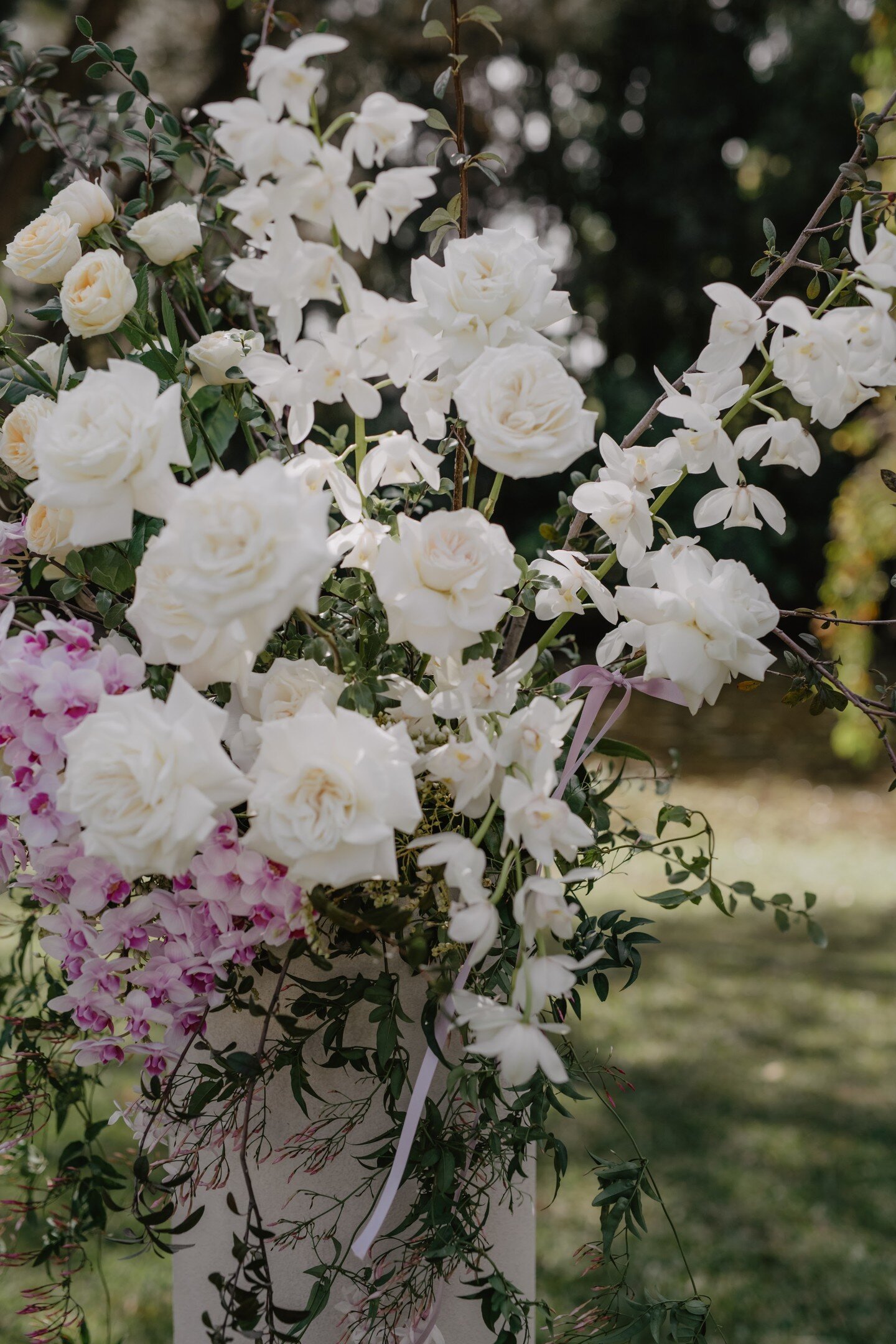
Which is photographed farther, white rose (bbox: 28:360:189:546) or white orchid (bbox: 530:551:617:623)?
white orchid (bbox: 530:551:617:623)

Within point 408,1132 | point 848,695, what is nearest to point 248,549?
point 408,1132

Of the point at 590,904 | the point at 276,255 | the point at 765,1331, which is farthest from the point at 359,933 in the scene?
the point at 590,904

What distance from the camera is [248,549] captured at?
0.57 m

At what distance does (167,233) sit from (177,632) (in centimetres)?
35

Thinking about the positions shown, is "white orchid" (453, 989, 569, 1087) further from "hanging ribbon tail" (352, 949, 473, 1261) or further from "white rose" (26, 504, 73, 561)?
"white rose" (26, 504, 73, 561)

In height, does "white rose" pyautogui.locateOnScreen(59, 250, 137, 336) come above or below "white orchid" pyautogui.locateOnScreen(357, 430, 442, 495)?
above

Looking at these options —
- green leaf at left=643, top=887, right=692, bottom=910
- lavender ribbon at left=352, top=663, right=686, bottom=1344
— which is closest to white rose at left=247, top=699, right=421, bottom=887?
lavender ribbon at left=352, top=663, right=686, bottom=1344

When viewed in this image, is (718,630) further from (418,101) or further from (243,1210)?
(418,101)

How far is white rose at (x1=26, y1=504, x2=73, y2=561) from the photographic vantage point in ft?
2.52

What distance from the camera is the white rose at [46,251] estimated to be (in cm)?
81

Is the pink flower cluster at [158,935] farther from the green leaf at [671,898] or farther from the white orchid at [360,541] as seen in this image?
the green leaf at [671,898]

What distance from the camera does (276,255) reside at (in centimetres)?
67

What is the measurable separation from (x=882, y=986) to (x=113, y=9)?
4929 millimetres

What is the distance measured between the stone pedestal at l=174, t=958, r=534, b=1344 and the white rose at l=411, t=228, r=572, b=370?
0.42 meters
